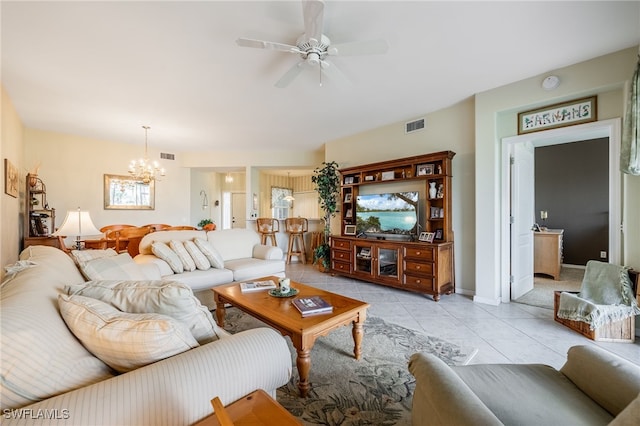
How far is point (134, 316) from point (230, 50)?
7.67 feet

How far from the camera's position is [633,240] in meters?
2.42

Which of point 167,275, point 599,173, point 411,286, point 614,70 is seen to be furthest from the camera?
point 599,173

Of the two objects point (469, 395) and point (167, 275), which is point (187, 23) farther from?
point (469, 395)

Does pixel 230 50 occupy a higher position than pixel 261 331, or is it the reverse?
pixel 230 50

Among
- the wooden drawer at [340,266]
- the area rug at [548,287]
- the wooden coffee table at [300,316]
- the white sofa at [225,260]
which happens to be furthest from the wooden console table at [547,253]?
the white sofa at [225,260]

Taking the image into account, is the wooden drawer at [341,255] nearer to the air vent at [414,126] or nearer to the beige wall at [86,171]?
the air vent at [414,126]

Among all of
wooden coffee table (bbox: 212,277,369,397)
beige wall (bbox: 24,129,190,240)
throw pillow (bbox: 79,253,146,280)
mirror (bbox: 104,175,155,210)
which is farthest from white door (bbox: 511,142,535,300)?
mirror (bbox: 104,175,155,210)

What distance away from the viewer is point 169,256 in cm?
295

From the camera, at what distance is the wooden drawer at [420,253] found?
3.41m

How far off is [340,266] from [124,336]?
12.4 ft

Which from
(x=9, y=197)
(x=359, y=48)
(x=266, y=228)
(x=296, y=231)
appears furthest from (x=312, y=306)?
(x=266, y=228)

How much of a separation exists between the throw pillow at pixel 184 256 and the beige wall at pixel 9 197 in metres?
1.64

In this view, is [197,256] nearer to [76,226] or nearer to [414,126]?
[76,226]

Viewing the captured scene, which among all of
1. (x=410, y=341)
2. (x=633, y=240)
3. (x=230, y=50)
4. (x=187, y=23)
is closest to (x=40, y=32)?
(x=187, y=23)
